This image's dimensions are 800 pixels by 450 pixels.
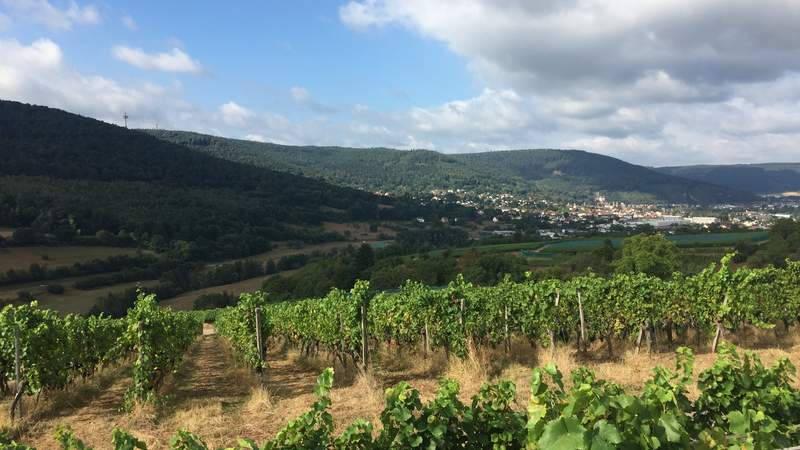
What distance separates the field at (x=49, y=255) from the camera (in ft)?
173

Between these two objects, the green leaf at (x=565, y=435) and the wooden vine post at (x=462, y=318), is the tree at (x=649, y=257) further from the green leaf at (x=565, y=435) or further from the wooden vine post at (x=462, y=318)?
the green leaf at (x=565, y=435)

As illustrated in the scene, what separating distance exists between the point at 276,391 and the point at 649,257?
133ft

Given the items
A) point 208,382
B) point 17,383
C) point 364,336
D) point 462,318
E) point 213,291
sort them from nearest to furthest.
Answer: point 17,383
point 364,336
point 462,318
point 208,382
point 213,291

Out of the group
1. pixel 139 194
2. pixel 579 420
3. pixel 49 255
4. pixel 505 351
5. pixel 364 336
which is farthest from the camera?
pixel 139 194

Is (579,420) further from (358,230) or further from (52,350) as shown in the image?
(358,230)

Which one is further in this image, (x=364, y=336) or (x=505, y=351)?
(x=505, y=351)

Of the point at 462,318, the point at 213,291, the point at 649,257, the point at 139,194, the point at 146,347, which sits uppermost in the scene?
the point at 139,194

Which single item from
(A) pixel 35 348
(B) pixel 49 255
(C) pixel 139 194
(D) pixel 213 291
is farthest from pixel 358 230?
(A) pixel 35 348

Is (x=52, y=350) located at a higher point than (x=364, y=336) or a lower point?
lower

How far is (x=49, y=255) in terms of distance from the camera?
56938 mm

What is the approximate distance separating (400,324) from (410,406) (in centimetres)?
992

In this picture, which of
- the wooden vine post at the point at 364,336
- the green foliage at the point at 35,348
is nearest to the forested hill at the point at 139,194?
the green foliage at the point at 35,348

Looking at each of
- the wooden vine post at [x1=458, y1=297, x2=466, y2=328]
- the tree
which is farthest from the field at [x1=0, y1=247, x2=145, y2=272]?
the tree

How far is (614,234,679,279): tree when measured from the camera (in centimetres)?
4119
